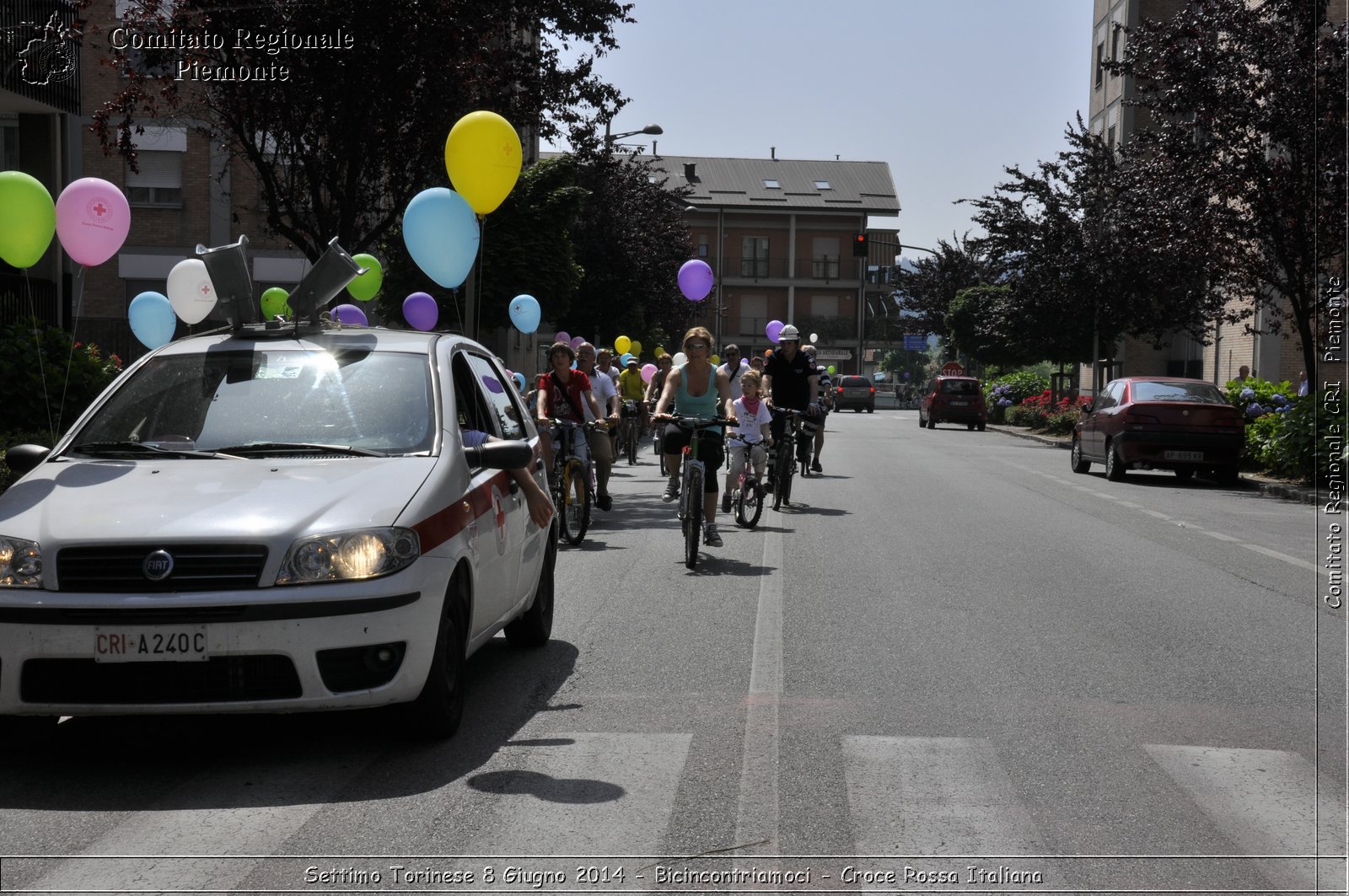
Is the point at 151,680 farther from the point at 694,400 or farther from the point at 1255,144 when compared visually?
the point at 1255,144

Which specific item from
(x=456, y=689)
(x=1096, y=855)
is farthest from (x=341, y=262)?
(x=1096, y=855)

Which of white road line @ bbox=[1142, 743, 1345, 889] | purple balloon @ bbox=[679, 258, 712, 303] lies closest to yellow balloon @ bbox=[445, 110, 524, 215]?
purple balloon @ bbox=[679, 258, 712, 303]

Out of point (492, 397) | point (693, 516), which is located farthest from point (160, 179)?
point (492, 397)

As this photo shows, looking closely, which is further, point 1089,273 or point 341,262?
point 1089,273

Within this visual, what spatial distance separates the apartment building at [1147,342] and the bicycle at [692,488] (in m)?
25.6

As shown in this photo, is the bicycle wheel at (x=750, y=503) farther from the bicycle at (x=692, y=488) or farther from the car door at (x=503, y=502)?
the car door at (x=503, y=502)

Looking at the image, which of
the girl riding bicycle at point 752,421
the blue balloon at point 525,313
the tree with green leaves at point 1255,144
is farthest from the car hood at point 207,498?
the tree with green leaves at point 1255,144

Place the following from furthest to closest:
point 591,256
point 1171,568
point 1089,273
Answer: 1. point 591,256
2. point 1089,273
3. point 1171,568

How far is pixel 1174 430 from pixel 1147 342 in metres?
22.6

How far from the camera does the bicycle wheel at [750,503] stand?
14695mm

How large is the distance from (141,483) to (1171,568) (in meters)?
8.25

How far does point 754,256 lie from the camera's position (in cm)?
9519

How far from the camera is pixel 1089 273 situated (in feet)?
127

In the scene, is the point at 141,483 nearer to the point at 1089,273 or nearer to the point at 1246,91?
the point at 1246,91
